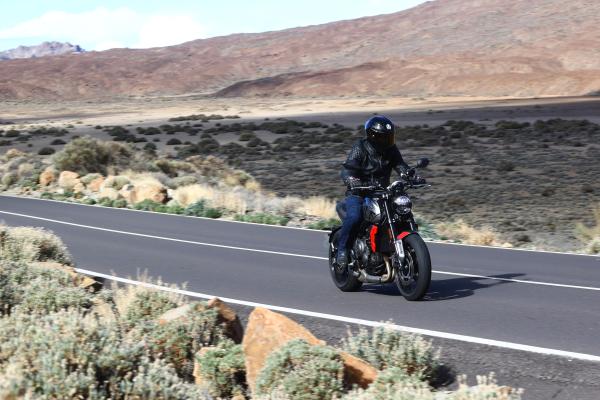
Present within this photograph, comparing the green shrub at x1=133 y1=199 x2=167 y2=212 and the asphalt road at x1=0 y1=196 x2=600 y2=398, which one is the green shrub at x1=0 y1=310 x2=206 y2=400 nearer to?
the asphalt road at x1=0 y1=196 x2=600 y2=398

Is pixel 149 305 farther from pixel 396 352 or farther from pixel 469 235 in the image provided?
pixel 469 235

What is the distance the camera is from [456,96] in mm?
117312

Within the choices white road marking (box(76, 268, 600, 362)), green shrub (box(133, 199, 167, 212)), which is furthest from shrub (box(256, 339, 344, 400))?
green shrub (box(133, 199, 167, 212))

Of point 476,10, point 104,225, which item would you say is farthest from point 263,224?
point 476,10

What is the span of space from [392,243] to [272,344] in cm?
374

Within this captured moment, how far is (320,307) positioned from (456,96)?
10912 cm

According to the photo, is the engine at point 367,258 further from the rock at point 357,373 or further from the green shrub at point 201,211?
the green shrub at point 201,211

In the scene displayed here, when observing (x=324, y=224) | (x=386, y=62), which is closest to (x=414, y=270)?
(x=324, y=224)

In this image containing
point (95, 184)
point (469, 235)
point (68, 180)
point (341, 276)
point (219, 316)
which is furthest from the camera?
point (68, 180)

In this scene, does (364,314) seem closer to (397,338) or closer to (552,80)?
(397,338)

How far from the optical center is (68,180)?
31.4 metres

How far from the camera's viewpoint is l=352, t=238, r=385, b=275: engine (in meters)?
10.5

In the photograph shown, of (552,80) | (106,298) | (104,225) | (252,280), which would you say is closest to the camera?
(106,298)

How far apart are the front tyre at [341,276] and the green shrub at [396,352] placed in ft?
11.8
